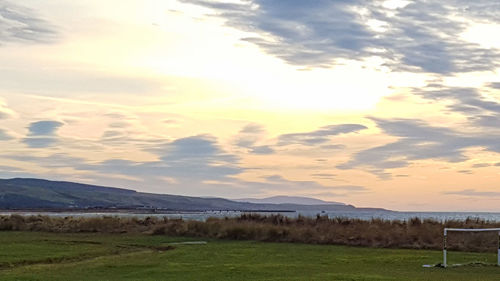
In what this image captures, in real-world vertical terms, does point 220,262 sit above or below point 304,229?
below

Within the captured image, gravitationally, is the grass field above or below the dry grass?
below

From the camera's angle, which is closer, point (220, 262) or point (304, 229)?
point (220, 262)

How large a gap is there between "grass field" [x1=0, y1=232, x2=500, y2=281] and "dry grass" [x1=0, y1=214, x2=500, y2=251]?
8.52 feet

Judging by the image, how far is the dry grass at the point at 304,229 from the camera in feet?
116

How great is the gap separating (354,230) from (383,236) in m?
3.30

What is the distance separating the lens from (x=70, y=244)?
117 ft

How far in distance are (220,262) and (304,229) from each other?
15786mm

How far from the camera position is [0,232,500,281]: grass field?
21.1 m

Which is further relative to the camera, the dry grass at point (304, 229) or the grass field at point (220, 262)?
the dry grass at point (304, 229)

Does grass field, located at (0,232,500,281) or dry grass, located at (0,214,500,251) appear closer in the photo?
grass field, located at (0,232,500,281)

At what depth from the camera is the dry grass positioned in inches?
1390

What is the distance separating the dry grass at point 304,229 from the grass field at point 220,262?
→ 8.52ft

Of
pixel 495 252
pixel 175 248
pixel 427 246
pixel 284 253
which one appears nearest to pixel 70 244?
pixel 175 248

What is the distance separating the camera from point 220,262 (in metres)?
25.5
